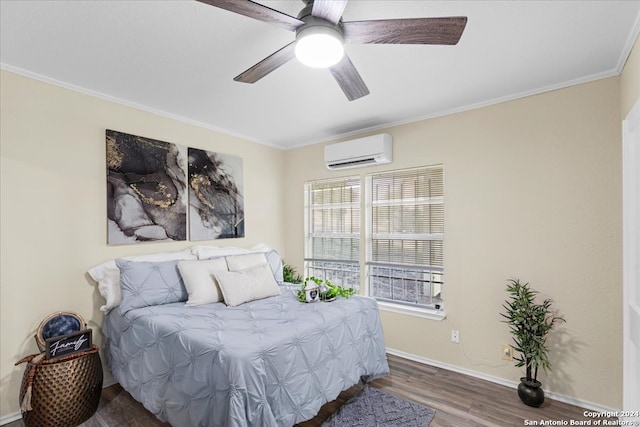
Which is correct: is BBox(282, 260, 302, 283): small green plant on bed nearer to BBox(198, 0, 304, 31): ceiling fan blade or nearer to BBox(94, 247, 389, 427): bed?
BBox(94, 247, 389, 427): bed

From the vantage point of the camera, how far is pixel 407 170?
3.44 m

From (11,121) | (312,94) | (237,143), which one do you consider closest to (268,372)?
(312,94)

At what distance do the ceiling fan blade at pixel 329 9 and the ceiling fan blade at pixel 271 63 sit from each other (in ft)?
0.65

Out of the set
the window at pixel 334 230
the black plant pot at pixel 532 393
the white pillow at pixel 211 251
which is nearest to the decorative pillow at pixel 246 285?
the white pillow at pixel 211 251

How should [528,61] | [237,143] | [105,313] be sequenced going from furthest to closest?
[237,143]
[105,313]
[528,61]

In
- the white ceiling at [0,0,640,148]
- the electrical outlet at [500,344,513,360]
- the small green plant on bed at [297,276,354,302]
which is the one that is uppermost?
the white ceiling at [0,0,640,148]

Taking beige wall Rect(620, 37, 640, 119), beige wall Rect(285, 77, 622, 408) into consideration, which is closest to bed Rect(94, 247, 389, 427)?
beige wall Rect(285, 77, 622, 408)

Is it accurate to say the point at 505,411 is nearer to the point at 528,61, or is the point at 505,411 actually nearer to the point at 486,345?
the point at 486,345

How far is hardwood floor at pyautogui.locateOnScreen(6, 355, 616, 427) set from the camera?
2.23m

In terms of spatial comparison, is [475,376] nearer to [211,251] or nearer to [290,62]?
[211,251]

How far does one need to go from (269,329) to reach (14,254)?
Answer: 198 cm

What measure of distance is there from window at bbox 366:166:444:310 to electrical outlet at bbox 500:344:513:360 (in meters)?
0.67

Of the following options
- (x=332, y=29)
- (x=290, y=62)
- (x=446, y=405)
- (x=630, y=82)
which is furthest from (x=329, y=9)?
(x=446, y=405)

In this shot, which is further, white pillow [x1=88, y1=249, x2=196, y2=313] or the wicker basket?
white pillow [x1=88, y1=249, x2=196, y2=313]
